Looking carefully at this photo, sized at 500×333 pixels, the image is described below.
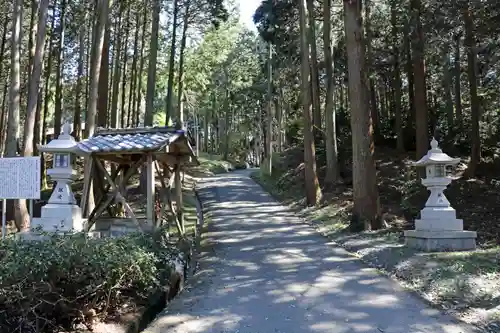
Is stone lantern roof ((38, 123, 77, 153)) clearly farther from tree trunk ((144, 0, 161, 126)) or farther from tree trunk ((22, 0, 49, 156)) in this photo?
tree trunk ((144, 0, 161, 126))

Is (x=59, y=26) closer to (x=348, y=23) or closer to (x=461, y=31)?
(x=348, y=23)

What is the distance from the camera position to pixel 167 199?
11008 mm

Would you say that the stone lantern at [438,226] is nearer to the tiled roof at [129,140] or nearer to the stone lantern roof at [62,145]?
the tiled roof at [129,140]

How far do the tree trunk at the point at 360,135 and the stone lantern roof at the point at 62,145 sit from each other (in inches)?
266

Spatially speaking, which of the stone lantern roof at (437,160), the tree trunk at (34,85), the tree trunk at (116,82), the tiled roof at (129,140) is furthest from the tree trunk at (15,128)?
the stone lantern roof at (437,160)

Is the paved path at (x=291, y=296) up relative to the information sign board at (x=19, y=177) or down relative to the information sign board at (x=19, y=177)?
down

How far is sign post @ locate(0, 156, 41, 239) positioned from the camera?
6.69 m

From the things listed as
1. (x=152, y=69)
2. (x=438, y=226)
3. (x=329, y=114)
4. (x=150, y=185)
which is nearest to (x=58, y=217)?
(x=150, y=185)

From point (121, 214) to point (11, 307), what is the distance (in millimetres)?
8329

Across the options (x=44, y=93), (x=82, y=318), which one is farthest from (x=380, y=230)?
(x=44, y=93)

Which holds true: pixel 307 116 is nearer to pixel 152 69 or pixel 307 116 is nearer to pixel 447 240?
pixel 152 69

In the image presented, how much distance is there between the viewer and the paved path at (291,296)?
5.10 meters

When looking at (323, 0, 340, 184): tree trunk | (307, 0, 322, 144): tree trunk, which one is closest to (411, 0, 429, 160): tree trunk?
(323, 0, 340, 184): tree trunk

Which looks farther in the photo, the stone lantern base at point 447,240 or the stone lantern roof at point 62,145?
the stone lantern base at point 447,240
